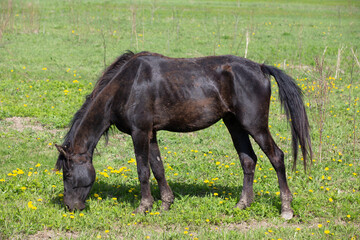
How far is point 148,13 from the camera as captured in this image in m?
25.5

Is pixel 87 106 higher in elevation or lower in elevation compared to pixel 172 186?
higher

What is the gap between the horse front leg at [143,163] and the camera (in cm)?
580

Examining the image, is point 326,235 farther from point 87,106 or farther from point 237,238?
point 87,106

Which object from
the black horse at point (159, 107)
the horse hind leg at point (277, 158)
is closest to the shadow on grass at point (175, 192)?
the horse hind leg at point (277, 158)

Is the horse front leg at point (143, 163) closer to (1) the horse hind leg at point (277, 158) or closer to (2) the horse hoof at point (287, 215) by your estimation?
(1) the horse hind leg at point (277, 158)

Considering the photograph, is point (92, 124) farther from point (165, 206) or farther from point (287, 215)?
point (287, 215)

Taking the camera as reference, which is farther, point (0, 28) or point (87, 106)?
point (0, 28)

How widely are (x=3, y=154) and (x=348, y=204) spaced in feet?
18.9

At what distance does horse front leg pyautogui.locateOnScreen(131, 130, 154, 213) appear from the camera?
580 centimetres

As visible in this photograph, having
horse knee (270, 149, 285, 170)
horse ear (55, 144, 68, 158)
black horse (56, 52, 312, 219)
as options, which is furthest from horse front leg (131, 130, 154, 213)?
horse knee (270, 149, 285, 170)

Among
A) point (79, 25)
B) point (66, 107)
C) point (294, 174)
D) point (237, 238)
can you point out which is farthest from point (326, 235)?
point (79, 25)

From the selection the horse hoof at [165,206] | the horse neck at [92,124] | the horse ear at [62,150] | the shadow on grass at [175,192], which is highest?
the horse neck at [92,124]

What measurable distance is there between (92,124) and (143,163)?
0.84 metres

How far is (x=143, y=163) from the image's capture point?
5934 mm
